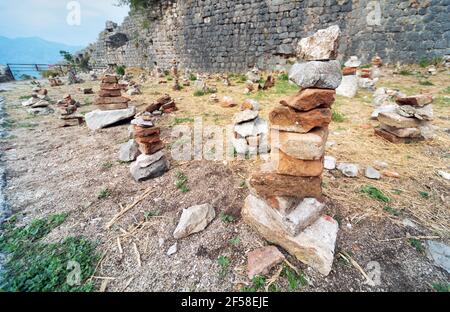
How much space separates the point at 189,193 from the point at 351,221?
1.67 meters

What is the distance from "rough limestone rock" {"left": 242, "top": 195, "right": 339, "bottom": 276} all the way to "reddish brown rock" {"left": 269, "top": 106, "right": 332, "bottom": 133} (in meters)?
0.71

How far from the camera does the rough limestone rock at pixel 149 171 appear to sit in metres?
2.70

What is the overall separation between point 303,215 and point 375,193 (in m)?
1.07

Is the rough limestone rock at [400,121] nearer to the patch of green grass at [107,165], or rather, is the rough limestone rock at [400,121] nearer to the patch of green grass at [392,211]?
the patch of green grass at [392,211]

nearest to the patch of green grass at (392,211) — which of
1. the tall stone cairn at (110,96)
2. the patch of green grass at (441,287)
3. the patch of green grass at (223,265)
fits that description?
the patch of green grass at (441,287)

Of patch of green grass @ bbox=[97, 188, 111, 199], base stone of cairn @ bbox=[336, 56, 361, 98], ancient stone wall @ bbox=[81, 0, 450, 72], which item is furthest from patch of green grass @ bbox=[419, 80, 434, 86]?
patch of green grass @ bbox=[97, 188, 111, 199]

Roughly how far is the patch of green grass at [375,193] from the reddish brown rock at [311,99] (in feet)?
4.09

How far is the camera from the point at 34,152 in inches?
145

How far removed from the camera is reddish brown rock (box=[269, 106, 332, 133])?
1.60 meters

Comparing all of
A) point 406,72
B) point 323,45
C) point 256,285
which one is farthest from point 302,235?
point 406,72

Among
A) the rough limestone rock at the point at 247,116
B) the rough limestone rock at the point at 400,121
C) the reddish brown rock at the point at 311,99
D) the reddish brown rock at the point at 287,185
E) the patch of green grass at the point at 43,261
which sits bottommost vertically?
the patch of green grass at the point at 43,261

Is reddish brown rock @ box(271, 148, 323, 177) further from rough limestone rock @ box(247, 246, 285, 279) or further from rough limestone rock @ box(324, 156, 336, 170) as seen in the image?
rough limestone rock @ box(324, 156, 336, 170)

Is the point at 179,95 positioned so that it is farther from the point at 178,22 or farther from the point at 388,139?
the point at 178,22
